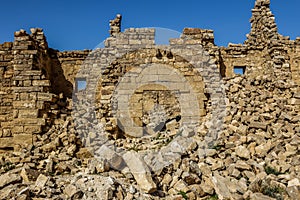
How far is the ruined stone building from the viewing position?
677 centimetres

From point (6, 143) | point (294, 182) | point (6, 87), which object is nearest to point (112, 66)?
point (6, 87)

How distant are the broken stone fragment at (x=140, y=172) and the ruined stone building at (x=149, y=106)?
0.03m

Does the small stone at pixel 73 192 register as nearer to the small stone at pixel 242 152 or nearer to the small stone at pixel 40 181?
the small stone at pixel 40 181

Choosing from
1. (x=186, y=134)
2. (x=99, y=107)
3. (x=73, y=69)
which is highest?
(x=73, y=69)

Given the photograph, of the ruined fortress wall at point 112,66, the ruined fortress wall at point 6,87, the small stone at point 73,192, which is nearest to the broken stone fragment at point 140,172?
the small stone at point 73,192

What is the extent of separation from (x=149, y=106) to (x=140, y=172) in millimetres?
5395

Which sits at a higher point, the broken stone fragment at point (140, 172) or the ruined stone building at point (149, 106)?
the ruined stone building at point (149, 106)

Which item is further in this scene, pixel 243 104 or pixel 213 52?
pixel 213 52

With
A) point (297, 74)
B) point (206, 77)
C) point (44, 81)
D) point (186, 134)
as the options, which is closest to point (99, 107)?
point (44, 81)

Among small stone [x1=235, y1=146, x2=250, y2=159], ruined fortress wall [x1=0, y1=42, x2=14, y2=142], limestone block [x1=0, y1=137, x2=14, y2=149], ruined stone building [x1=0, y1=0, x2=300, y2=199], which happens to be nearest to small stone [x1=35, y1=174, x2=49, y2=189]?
ruined stone building [x1=0, y1=0, x2=300, y2=199]

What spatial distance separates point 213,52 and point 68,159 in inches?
321

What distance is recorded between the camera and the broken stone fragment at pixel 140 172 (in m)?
5.23

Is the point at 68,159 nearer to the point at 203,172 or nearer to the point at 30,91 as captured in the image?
the point at 30,91

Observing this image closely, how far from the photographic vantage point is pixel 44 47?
38.9ft
